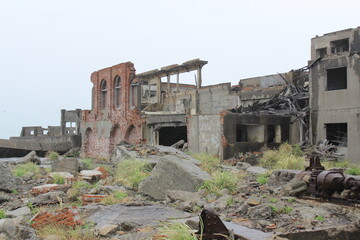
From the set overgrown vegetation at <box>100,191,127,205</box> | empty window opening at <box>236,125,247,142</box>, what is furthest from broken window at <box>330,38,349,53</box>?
overgrown vegetation at <box>100,191,127,205</box>

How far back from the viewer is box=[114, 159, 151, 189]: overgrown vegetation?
10.9 m

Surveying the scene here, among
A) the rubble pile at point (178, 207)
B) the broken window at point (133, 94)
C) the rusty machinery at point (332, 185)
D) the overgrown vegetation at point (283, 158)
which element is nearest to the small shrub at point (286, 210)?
the rubble pile at point (178, 207)

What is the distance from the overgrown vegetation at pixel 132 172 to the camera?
10.9 meters

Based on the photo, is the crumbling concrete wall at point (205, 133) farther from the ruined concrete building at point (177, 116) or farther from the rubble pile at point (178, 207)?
the rubble pile at point (178, 207)

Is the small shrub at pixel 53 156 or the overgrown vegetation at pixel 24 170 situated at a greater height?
the overgrown vegetation at pixel 24 170

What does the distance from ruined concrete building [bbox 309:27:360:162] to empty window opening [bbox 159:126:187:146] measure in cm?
1033

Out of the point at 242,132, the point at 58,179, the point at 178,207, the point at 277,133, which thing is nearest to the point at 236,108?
the point at 242,132

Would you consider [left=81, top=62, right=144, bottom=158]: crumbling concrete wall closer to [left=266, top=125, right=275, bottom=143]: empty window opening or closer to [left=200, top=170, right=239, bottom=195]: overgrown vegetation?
[left=266, top=125, right=275, bottom=143]: empty window opening

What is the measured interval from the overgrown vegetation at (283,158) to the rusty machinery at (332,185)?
4.52 metres

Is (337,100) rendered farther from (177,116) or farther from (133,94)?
(133,94)

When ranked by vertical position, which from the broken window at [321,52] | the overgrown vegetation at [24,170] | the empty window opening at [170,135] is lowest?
the overgrown vegetation at [24,170]

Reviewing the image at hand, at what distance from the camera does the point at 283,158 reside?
1491 cm

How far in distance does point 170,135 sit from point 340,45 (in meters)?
14.7

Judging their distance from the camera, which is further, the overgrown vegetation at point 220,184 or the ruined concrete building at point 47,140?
the ruined concrete building at point 47,140
